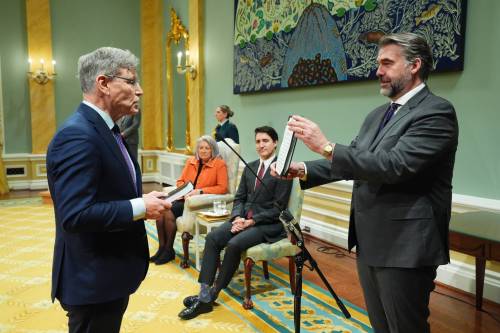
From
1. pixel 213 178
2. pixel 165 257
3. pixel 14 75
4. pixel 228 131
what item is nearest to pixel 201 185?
pixel 213 178

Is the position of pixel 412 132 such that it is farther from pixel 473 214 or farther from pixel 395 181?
pixel 473 214

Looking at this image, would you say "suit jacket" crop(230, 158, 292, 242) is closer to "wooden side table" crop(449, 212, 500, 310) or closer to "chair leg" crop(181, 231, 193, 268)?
"chair leg" crop(181, 231, 193, 268)

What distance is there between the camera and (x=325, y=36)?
13.4ft

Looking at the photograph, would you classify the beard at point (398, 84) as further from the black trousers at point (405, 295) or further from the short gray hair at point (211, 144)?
the short gray hair at point (211, 144)

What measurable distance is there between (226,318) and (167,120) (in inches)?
241

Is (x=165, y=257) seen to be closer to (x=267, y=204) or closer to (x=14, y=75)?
(x=267, y=204)

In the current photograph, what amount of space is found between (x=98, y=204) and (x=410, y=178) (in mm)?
1009

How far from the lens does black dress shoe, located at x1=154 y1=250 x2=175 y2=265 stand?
11.9 feet

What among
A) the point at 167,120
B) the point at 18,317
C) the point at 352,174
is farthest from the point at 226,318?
the point at 167,120

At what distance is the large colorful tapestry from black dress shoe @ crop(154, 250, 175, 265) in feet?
7.50

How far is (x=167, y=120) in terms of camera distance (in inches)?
322

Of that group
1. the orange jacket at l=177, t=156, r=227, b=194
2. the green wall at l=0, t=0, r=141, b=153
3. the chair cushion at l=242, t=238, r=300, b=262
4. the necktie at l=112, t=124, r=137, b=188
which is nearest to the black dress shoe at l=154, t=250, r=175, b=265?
the orange jacket at l=177, t=156, r=227, b=194

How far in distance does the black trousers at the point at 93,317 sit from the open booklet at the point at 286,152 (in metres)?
0.73

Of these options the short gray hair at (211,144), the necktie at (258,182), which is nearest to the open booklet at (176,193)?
the necktie at (258,182)
